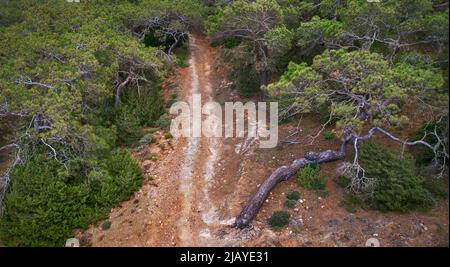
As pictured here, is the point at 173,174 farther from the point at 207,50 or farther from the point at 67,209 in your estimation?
the point at 207,50

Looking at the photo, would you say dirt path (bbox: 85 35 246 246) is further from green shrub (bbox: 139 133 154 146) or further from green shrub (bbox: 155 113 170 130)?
green shrub (bbox: 155 113 170 130)

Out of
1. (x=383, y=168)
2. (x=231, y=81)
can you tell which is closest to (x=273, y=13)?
(x=231, y=81)

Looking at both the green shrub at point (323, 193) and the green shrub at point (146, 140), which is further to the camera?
the green shrub at point (146, 140)

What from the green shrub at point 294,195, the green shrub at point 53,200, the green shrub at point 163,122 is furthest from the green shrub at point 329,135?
the green shrub at point 53,200

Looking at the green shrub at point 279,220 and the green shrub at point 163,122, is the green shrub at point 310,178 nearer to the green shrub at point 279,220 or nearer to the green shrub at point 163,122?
the green shrub at point 279,220

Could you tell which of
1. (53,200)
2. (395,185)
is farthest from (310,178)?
(53,200)

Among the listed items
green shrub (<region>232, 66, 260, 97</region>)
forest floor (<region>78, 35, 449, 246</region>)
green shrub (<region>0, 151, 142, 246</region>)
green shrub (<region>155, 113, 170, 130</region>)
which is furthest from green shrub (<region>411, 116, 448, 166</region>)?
green shrub (<region>155, 113, 170, 130</region>)
